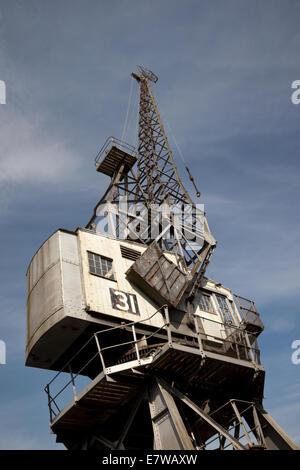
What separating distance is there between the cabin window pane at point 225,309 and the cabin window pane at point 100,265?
800 centimetres

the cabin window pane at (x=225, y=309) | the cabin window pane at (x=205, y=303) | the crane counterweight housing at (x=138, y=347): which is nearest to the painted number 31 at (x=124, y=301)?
the crane counterweight housing at (x=138, y=347)

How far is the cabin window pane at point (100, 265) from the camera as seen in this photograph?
19845 millimetres

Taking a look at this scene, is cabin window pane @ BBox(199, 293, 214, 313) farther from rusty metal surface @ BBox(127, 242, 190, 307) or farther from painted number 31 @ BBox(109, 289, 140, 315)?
painted number 31 @ BBox(109, 289, 140, 315)

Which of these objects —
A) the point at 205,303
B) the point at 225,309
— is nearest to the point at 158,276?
the point at 205,303

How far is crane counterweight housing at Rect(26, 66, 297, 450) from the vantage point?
1688 cm

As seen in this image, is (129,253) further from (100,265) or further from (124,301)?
(124,301)

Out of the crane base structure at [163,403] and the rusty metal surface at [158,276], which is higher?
the rusty metal surface at [158,276]

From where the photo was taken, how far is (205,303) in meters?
24.1

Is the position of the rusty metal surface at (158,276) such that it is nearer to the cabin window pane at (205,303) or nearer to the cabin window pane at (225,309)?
the cabin window pane at (205,303)

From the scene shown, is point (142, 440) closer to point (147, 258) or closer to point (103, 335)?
point (103, 335)

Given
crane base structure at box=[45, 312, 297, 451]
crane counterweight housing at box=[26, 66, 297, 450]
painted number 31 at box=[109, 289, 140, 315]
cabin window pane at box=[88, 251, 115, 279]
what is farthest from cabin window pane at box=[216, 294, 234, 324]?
cabin window pane at box=[88, 251, 115, 279]

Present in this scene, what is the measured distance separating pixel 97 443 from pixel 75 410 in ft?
9.64

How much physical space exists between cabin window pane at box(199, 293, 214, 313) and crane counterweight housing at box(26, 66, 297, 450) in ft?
0.26
